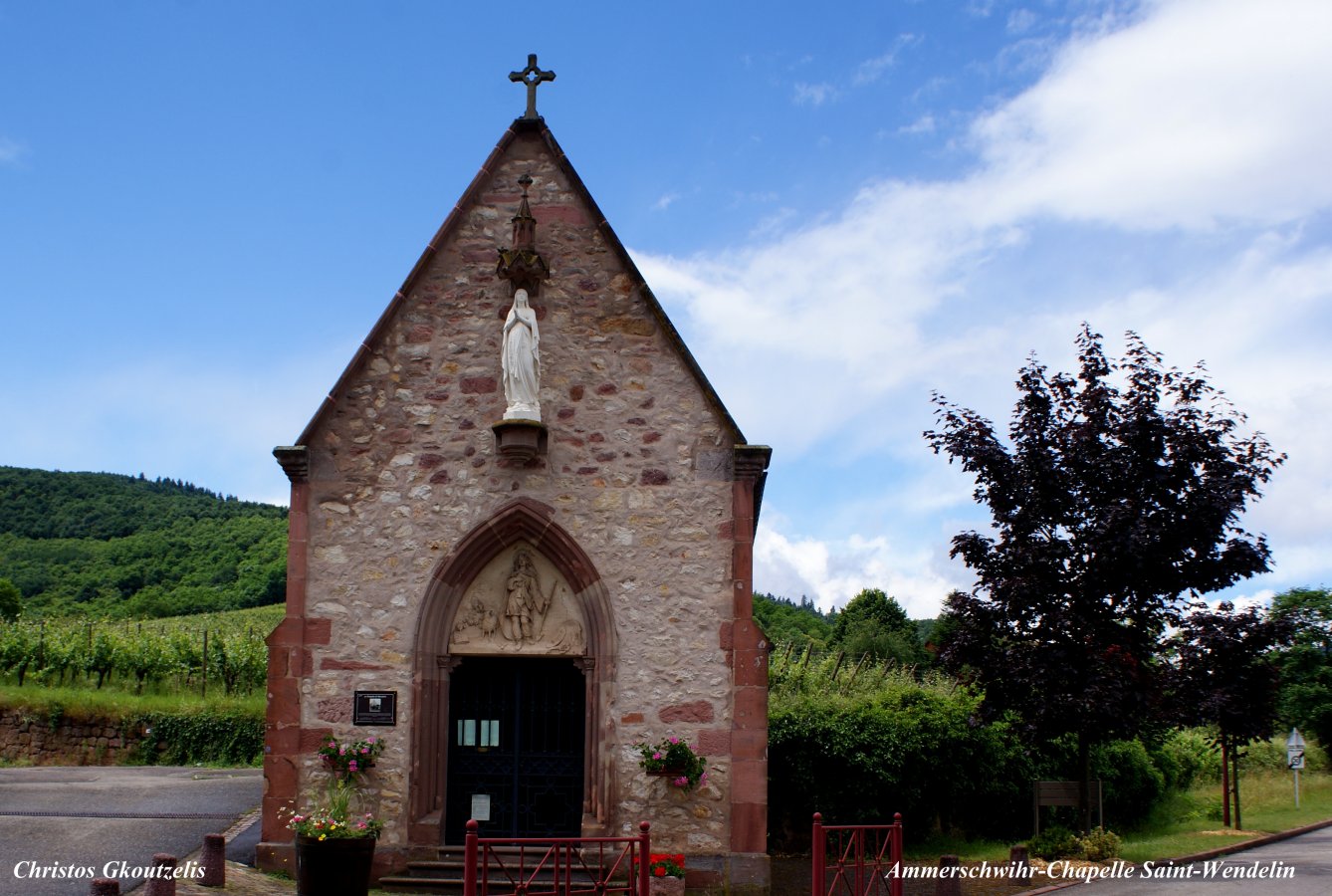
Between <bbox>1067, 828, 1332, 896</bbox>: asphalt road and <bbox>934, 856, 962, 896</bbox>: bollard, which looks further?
<bbox>1067, 828, 1332, 896</bbox>: asphalt road

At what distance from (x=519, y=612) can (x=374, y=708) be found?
1.74 m

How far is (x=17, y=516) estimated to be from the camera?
59.2m

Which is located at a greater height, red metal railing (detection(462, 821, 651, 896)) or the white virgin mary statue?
the white virgin mary statue

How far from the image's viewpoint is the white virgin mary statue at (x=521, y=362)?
12477 mm

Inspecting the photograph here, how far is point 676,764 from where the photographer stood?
11984 mm

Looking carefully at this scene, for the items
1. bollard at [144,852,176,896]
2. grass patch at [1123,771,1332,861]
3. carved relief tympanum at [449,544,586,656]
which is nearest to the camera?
bollard at [144,852,176,896]

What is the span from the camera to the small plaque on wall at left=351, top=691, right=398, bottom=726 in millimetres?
12148

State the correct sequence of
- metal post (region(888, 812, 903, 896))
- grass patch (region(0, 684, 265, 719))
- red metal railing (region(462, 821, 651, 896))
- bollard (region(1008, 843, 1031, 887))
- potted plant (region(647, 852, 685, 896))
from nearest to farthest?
red metal railing (region(462, 821, 651, 896)) → metal post (region(888, 812, 903, 896)) → potted plant (region(647, 852, 685, 896)) → bollard (region(1008, 843, 1031, 887)) → grass patch (region(0, 684, 265, 719))

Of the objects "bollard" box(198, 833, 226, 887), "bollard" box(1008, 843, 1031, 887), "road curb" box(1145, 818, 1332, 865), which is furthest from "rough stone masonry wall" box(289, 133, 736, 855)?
"road curb" box(1145, 818, 1332, 865)

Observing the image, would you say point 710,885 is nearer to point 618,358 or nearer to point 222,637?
point 618,358

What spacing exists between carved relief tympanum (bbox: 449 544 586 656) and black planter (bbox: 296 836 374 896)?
8.97 ft

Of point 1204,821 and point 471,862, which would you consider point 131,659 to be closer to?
point 471,862

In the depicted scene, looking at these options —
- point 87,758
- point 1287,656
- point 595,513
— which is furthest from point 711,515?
point 1287,656

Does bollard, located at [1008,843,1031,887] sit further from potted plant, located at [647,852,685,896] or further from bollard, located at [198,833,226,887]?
bollard, located at [198,833,226,887]
